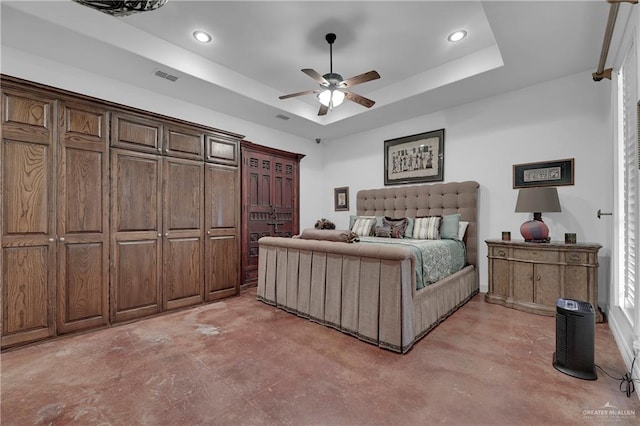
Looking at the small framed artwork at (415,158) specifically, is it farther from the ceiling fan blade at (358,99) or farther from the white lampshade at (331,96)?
the white lampshade at (331,96)

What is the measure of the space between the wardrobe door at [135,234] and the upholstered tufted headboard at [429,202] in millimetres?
3418

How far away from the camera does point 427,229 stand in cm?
391

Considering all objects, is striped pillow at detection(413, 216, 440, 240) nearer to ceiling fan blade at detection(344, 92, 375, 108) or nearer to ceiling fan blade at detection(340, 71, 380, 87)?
ceiling fan blade at detection(344, 92, 375, 108)

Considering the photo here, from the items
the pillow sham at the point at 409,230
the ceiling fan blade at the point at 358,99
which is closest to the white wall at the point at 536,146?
the pillow sham at the point at 409,230

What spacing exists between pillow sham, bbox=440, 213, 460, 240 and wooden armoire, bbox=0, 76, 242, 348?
305 centimetres

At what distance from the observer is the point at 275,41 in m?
3.15

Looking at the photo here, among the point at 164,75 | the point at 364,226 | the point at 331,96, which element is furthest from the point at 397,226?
the point at 164,75

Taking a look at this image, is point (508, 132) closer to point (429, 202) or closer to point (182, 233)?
point (429, 202)

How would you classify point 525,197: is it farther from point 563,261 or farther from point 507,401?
point 507,401

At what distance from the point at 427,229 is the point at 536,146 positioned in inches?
67.0

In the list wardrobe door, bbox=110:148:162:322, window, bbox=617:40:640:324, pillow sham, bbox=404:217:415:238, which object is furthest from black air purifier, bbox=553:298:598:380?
wardrobe door, bbox=110:148:162:322

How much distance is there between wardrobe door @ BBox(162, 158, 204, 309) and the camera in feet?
11.0

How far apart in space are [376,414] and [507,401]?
0.81 metres

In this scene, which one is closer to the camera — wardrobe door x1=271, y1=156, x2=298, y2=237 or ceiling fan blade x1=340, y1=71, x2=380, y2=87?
ceiling fan blade x1=340, y1=71, x2=380, y2=87
